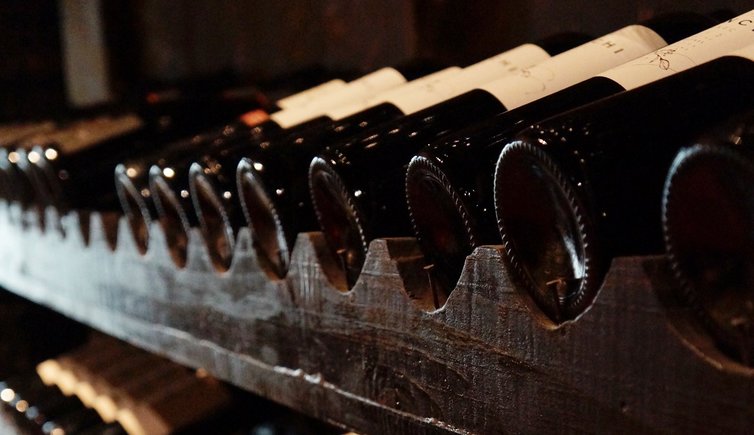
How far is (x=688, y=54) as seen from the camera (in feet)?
1.75

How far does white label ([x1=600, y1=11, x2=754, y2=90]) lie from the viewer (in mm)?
526

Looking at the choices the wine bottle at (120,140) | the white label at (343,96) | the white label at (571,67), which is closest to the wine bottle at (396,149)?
the white label at (571,67)

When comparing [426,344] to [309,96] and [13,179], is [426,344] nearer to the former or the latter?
[309,96]

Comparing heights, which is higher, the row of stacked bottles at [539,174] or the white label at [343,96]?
the white label at [343,96]

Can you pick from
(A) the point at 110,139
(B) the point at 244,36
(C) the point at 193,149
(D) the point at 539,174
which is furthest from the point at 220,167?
(B) the point at 244,36

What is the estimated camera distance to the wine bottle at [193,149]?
2.83 feet

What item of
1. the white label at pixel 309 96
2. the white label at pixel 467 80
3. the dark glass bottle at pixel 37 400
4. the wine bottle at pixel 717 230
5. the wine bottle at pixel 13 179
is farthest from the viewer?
the dark glass bottle at pixel 37 400

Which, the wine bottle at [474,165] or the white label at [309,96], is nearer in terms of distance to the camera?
the wine bottle at [474,165]

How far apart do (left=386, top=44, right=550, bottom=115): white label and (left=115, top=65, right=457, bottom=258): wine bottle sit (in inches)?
3.9

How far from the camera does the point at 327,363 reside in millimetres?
690

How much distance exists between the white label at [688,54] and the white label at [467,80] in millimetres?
188

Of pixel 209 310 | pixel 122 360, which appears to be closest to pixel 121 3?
pixel 122 360

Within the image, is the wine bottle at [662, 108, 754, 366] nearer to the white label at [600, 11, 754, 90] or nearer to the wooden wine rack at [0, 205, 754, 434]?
the wooden wine rack at [0, 205, 754, 434]

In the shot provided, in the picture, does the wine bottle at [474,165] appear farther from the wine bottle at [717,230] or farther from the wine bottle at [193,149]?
the wine bottle at [193,149]
